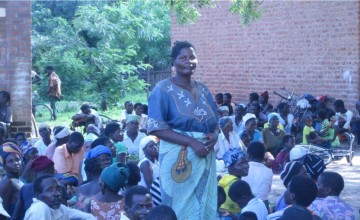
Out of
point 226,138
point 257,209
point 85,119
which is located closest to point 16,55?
point 85,119

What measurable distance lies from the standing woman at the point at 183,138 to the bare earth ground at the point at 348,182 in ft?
16.5

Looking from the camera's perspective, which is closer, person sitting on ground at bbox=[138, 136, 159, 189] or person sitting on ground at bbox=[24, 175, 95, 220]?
person sitting on ground at bbox=[24, 175, 95, 220]

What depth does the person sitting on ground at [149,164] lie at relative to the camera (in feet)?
24.9

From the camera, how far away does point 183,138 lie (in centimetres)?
501

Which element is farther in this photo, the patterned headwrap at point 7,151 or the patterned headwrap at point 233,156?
the patterned headwrap at point 233,156

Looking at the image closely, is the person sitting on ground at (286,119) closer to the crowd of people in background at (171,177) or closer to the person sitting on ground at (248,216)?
the crowd of people in background at (171,177)

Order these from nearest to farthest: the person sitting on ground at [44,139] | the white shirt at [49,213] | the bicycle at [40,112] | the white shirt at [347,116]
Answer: the white shirt at [49,213] < the person sitting on ground at [44,139] < the white shirt at [347,116] < the bicycle at [40,112]

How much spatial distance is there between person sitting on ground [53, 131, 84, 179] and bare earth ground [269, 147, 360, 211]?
9.97 ft

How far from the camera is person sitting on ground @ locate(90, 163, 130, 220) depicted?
595 cm

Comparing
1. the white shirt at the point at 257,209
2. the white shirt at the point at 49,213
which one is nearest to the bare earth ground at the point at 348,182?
the white shirt at the point at 257,209

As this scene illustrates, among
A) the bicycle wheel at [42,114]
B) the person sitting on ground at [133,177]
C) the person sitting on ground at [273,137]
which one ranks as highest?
the person sitting on ground at [133,177]

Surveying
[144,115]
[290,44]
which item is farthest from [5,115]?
[290,44]

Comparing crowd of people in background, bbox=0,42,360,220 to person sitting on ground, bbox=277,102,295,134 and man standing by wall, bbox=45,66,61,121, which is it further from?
man standing by wall, bbox=45,66,61,121

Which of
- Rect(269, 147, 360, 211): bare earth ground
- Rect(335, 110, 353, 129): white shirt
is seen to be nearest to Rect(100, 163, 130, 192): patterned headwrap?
Rect(269, 147, 360, 211): bare earth ground
